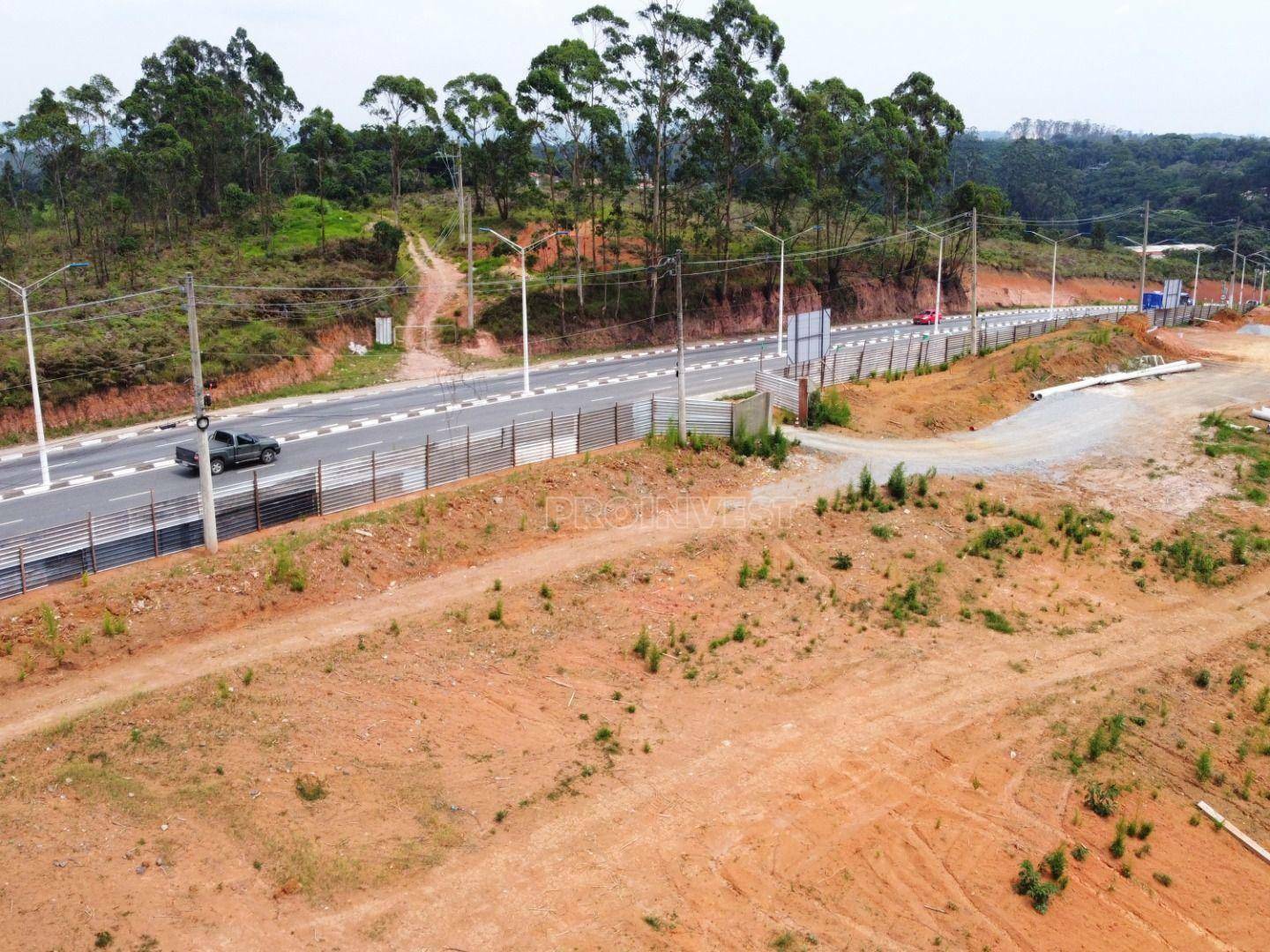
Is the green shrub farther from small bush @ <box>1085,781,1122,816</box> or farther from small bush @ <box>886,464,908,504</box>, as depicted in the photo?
small bush @ <box>1085,781,1122,816</box>

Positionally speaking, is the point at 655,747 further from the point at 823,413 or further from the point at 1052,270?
the point at 1052,270

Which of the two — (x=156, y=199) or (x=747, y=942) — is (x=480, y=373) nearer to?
(x=156, y=199)

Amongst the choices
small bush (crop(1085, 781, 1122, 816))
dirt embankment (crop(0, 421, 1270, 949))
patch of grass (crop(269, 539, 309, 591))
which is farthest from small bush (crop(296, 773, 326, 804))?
small bush (crop(1085, 781, 1122, 816))

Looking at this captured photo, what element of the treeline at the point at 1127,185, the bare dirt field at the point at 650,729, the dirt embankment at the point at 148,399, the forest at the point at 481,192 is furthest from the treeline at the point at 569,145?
the treeline at the point at 1127,185

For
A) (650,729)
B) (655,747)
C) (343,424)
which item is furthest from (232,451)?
(655,747)

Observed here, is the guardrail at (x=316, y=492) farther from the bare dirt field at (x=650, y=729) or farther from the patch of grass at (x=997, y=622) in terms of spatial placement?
the patch of grass at (x=997, y=622)

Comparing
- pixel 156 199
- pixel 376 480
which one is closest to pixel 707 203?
pixel 156 199

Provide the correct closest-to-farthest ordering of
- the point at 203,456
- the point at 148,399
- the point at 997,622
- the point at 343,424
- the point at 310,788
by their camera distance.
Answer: the point at 310,788 < the point at 203,456 < the point at 997,622 < the point at 343,424 < the point at 148,399
